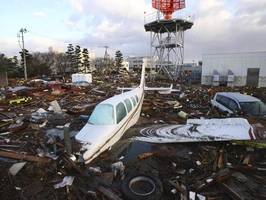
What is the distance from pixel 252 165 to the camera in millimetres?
8117

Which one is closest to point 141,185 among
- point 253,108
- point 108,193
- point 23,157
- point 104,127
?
point 108,193

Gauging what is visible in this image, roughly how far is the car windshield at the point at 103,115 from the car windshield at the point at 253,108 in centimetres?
778

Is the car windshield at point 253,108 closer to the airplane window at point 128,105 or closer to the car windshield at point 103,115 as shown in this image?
the airplane window at point 128,105

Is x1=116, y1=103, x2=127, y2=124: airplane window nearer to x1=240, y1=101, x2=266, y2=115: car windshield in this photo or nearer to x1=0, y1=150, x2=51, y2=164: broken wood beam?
x1=0, y1=150, x2=51, y2=164: broken wood beam

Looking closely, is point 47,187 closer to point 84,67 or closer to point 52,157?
point 52,157

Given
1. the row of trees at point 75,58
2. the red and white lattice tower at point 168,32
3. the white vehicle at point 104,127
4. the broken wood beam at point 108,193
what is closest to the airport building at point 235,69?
the red and white lattice tower at point 168,32

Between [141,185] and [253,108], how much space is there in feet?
30.6

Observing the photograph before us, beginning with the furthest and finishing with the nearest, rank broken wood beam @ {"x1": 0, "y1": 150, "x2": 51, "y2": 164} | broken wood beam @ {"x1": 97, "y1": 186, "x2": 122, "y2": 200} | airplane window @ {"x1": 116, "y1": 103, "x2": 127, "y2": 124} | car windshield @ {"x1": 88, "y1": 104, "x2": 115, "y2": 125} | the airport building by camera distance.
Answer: the airport building → airplane window @ {"x1": 116, "y1": 103, "x2": 127, "y2": 124} → car windshield @ {"x1": 88, "y1": 104, "x2": 115, "y2": 125} → broken wood beam @ {"x1": 0, "y1": 150, "x2": 51, "y2": 164} → broken wood beam @ {"x1": 97, "y1": 186, "x2": 122, "y2": 200}

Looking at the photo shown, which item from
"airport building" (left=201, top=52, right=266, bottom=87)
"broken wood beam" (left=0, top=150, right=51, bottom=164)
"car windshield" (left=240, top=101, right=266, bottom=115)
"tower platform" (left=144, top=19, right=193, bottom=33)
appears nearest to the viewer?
"broken wood beam" (left=0, top=150, right=51, bottom=164)

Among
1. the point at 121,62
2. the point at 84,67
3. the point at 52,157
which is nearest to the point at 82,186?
the point at 52,157

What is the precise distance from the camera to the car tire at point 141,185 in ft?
20.4

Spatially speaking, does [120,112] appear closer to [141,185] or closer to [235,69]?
[141,185]

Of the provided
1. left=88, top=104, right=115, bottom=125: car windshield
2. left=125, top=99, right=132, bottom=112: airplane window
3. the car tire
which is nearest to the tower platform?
left=125, top=99, right=132, bottom=112: airplane window

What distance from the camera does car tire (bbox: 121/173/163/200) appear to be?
6.22 metres
